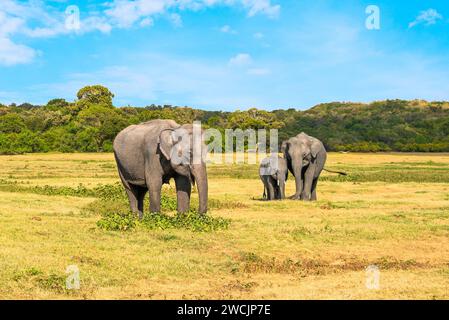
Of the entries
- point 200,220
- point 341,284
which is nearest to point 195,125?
point 200,220

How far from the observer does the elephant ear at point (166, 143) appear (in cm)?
1509

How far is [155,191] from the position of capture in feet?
51.4

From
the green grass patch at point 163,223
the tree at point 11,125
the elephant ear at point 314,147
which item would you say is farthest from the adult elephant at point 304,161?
the tree at point 11,125

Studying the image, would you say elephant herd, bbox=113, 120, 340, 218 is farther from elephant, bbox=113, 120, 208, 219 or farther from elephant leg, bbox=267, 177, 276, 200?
elephant leg, bbox=267, 177, 276, 200

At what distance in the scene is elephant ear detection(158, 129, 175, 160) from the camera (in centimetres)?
1509

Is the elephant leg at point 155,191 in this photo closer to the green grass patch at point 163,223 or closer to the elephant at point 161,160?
the elephant at point 161,160

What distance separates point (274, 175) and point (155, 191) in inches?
381

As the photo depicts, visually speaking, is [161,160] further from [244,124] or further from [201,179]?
[244,124]

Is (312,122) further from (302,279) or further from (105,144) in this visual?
(302,279)

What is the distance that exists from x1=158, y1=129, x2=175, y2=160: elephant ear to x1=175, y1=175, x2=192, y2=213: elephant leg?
2.77 ft

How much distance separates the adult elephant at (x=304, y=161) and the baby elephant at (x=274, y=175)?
0.53 meters
